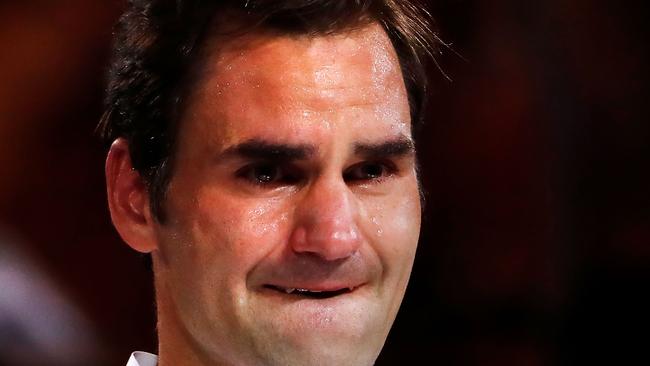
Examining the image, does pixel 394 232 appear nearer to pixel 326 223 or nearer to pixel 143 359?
pixel 326 223

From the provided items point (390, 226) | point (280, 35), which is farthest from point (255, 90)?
point (390, 226)

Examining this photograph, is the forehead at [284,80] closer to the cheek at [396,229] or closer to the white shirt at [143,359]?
the cheek at [396,229]

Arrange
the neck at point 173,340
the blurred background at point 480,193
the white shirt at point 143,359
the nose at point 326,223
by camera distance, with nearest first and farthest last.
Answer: the nose at point 326,223
the neck at point 173,340
the white shirt at point 143,359
the blurred background at point 480,193

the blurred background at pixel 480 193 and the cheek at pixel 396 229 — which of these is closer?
the cheek at pixel 396 229

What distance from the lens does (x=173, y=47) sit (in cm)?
117

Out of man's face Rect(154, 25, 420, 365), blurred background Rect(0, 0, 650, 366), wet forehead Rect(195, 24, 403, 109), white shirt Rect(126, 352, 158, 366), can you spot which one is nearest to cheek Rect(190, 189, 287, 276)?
man's face Rect(154, 25, 420, 365)

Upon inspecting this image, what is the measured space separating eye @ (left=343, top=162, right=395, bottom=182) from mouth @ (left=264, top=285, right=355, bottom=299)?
113 mm

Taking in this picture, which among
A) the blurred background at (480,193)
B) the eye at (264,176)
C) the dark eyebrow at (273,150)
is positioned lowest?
the blurred background at (480,193)

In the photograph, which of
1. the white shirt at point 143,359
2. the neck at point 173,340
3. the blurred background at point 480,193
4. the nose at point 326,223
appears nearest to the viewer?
the nose at point 326,223

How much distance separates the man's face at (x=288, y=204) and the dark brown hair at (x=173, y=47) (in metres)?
0.02

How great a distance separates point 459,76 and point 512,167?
0.16 m

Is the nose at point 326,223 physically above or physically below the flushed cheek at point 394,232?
above

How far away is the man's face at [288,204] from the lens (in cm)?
110

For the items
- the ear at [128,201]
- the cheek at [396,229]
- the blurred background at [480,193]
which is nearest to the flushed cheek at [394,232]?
the cheek at [396,229]
